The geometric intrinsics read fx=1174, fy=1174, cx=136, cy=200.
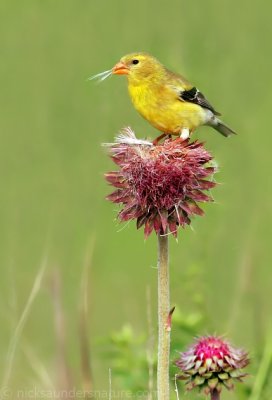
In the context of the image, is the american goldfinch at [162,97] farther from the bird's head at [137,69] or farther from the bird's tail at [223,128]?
the bird's tail at [223,128]

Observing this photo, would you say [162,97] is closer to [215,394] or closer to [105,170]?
[215,394]

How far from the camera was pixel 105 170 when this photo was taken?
23.3ft

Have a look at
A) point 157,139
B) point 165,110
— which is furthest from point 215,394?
point 165,110

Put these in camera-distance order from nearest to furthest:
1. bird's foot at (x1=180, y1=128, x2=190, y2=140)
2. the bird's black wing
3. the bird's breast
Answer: bird's foot at (x1=180, y1=128, x2=190, y2=140) < the bird's breast < the bird's black wing

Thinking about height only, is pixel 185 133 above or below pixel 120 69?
below

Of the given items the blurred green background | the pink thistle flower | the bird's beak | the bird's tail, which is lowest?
the pink thistle flower

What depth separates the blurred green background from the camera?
621 cm

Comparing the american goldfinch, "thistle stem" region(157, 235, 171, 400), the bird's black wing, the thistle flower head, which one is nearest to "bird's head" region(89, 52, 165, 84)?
the american goldfinch

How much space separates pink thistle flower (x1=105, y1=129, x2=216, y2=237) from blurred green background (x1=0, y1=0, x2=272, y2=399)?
103 cm

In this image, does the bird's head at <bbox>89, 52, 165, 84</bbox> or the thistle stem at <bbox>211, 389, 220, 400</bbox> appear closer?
the thistle stem at <bbox>211, 389, 220, 400</bbox>

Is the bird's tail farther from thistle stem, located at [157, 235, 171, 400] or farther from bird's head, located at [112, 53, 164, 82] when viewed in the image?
thistle stem, located at [157, 235, 171, 400]

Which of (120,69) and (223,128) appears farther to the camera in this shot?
(223,128)

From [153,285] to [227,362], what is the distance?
10.9 feet

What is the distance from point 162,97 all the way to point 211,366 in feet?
5.22
